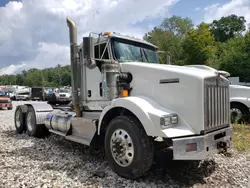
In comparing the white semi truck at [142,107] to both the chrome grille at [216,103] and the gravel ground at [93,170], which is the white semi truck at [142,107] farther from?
the gravel ground at [93,170]

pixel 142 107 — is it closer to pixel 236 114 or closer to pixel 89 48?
pixel 89 48

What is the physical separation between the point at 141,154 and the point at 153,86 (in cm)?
124

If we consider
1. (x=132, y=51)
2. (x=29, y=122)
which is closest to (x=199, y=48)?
(x=29, y=122)

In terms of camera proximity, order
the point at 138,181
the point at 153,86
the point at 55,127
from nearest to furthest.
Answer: the point at 138,181, the point at 153,86, the point at 55,127

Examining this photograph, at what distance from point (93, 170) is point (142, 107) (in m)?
1.69

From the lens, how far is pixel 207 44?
1480 inches

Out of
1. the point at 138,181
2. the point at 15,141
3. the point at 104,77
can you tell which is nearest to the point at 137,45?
the point at 104,77

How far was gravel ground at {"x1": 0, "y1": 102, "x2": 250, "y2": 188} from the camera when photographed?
411 cm

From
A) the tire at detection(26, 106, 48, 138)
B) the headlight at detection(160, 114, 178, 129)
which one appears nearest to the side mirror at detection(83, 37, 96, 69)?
the headlight at detection(160, 114, 178, 129)

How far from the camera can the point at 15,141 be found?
23.7 ft

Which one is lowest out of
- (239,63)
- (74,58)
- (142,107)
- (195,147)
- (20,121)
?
(20,121)

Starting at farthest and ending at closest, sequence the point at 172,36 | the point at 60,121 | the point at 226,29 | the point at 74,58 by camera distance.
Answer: the point at 226,29 < the point at 172,36 < the point at 60,121 < the point at 74,58

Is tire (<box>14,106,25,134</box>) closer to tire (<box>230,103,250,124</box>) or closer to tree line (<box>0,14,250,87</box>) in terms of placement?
tree line (<box>0,14,250,87</box>)

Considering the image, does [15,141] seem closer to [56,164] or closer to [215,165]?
[56,164]
